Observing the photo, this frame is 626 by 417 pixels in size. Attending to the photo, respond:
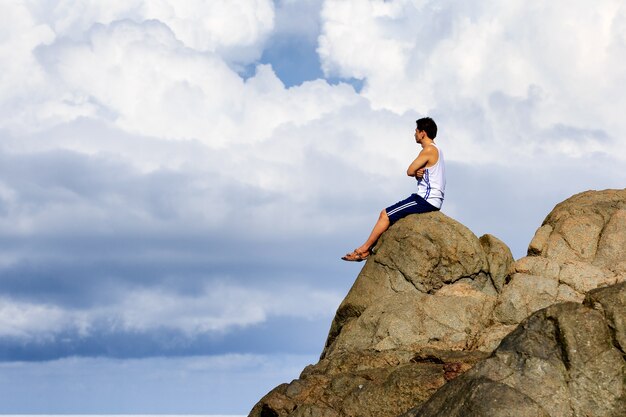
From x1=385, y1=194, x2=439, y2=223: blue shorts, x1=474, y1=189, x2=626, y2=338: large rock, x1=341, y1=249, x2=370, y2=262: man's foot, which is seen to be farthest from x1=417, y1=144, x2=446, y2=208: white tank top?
x1=474, y1=189, x2=626, y2=338: large rock

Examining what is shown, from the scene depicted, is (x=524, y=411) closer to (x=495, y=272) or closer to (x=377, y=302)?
(x=377, y=302)

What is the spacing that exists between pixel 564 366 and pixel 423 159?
1180 cm

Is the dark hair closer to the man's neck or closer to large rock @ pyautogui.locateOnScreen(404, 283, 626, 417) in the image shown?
the man's neck

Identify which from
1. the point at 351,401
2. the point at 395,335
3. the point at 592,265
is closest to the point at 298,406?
the point at 351,401

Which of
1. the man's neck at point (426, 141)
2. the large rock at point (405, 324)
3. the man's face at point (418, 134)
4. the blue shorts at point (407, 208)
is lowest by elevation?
the large rock at point (405, 324)

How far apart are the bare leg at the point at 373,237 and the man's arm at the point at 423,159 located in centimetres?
147

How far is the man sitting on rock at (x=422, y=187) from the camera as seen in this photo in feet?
82.4

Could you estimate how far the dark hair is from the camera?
2558 cm

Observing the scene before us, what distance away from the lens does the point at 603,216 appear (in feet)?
87.2

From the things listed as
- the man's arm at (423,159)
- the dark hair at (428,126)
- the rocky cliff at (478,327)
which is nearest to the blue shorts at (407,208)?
the rocky cliff at (478,327)

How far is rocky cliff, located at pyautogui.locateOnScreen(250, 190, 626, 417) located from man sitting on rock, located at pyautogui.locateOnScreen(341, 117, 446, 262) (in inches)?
14.4

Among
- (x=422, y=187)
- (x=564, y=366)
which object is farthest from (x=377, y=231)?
(x=564, y=366)

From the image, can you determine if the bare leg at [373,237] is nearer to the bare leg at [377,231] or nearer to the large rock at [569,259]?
the bare leg at [377,231]

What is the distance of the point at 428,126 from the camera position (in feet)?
84.0
